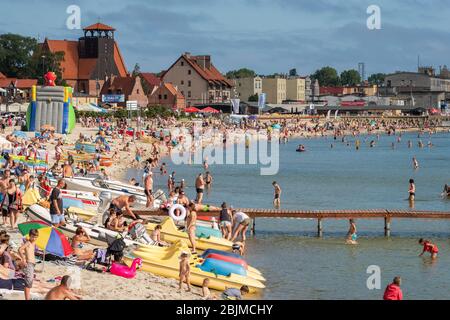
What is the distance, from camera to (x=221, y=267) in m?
17.1

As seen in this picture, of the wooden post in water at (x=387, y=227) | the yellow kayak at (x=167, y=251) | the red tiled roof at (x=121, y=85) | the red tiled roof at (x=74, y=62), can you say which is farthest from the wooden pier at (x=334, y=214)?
the red tiled roof at (x=74, y=62)

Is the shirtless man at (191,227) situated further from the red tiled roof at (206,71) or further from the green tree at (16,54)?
the red tiled roof at (206,71)

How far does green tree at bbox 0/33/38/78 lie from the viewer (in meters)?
100

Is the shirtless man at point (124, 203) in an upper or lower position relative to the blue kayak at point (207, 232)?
upper

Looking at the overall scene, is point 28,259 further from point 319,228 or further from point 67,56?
point 67,56

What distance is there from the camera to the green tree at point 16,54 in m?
100

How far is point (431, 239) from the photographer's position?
24.1 meters

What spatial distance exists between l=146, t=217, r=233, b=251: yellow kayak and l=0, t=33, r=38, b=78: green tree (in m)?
80.6

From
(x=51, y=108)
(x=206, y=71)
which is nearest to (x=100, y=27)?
(x=206, y=71)

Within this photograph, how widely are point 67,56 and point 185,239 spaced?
3217 inches

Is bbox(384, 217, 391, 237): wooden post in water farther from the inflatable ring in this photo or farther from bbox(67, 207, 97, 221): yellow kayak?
bbox(67, 207, 97, 221): yellow kayak

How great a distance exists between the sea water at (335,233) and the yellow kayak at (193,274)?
0.57 metres
